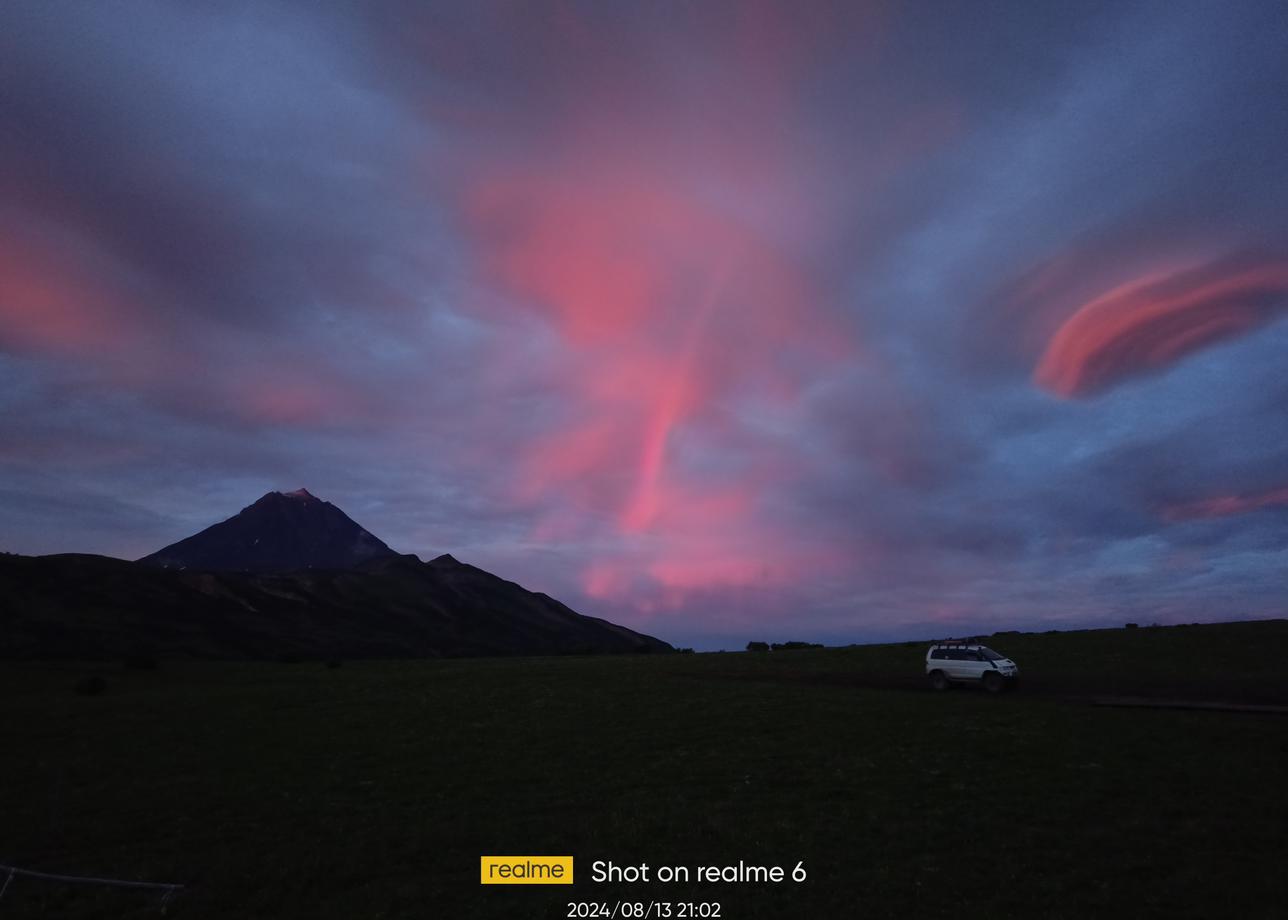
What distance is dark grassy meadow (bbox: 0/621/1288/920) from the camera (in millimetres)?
14281

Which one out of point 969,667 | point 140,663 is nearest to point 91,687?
point 140,663

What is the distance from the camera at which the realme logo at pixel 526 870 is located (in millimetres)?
15352

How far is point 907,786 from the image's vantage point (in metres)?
21.1

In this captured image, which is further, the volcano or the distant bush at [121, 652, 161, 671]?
the volcano

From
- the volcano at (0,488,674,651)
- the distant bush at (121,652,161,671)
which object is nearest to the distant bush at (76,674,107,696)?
the distant bush at (121,652,161,671)

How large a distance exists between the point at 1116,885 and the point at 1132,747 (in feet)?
44.6

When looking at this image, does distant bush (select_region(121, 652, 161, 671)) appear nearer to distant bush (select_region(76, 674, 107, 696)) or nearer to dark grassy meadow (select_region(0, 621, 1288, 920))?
distant bush (select_region(76, 674, 107, 696))

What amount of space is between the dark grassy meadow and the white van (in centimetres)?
115

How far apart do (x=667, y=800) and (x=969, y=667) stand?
28.3 meters

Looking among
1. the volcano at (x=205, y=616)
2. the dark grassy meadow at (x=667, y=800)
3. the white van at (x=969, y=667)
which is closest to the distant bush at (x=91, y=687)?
the dark grassy meadow at (x=667, y=800)

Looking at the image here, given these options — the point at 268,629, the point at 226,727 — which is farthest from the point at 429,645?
the point at 226,727

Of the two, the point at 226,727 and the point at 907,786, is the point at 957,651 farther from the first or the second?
the point at 226,727

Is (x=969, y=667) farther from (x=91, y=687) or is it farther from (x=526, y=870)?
(x=91, y=687)

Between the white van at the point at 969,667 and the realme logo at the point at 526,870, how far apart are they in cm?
3274
